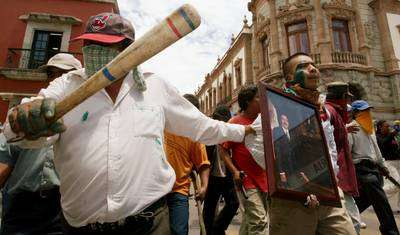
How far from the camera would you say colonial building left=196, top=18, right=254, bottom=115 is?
22.4 m

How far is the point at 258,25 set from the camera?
19.3 m

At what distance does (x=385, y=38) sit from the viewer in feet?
56.2

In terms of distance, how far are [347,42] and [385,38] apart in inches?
90.4

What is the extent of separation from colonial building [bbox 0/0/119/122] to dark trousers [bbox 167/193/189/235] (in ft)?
35.2

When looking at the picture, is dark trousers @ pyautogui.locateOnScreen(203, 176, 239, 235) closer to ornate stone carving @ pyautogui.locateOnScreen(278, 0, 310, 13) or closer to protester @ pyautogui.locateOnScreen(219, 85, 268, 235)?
protester @ pyautogui.locateOnScreen(219, 85, 268, 235)

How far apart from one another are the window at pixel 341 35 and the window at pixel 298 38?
1573 mm

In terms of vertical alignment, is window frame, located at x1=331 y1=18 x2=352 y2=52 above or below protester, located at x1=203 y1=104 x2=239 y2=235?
above

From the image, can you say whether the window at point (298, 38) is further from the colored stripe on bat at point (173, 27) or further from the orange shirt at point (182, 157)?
the colored stripe on bat at point (173, 27)

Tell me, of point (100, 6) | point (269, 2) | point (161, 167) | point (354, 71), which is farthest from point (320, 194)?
point (269, 2)

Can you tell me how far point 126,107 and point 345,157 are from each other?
2.38 m

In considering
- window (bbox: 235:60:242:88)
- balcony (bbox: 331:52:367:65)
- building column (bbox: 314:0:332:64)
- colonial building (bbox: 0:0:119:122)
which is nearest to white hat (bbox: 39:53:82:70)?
colonial building (bbox: 0:0:119:122)

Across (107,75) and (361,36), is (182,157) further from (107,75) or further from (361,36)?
(361,36)

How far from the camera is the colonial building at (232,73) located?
22.4m

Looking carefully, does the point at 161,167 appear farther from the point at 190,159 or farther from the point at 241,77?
the point at 241,77
